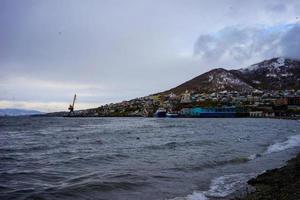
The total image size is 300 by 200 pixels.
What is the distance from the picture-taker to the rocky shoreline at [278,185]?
15.4 m

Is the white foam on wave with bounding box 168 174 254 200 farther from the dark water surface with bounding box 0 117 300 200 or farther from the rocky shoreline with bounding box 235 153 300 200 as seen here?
the rocky shoreline with bounding box 235 153 300 200

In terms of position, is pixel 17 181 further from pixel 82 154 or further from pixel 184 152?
pixel 184 152

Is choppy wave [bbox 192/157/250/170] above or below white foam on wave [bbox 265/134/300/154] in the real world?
below

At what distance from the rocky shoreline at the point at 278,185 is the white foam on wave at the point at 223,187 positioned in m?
0.90

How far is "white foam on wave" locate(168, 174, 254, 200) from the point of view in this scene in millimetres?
18328

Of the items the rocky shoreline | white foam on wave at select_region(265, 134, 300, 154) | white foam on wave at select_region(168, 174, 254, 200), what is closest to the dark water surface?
white foam on wave at select_region(168, 174, 254, 200)

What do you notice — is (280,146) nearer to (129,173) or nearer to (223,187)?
(129,173)

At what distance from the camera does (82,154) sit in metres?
35.0

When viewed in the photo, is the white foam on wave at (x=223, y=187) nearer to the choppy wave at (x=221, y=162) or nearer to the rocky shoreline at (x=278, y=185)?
the rocky shoreline at (x=278, y=185)

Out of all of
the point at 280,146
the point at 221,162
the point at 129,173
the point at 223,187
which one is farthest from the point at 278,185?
the point at 280,146

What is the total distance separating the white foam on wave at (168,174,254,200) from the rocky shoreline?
0.90m

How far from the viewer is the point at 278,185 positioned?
715 inches

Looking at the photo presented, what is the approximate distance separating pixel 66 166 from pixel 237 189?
1283 cm

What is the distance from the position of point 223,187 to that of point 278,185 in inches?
118
